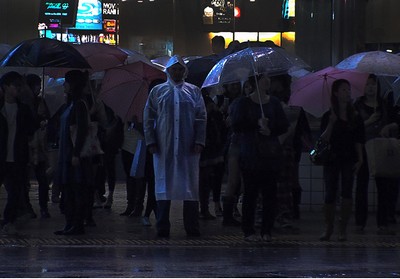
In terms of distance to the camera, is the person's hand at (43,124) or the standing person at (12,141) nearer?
the standing person at (12,141)

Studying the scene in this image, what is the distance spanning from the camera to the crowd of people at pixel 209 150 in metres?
11.5

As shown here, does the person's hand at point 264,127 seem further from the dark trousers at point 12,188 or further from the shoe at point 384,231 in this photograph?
the dark trousers at point 12,188

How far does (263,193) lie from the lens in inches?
453

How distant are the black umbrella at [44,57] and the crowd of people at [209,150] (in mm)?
450

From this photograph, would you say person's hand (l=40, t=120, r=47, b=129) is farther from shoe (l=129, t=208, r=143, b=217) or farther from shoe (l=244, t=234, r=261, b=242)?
shoe (l=244, t=234, r=261, b=242)

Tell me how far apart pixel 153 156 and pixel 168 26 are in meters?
8.99

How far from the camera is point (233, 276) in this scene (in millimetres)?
9281

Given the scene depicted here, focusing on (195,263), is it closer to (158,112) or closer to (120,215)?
(158,112)

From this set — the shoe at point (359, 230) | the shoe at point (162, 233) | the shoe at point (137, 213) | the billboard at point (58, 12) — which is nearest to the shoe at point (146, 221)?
the shoe at point (137, 213)

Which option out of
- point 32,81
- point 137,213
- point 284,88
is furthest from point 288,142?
point 32,81

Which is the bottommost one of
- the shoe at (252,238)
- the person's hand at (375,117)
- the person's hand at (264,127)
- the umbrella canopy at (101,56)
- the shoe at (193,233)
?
the shoe at (193,233)

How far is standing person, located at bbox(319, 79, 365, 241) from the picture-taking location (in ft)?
38.5

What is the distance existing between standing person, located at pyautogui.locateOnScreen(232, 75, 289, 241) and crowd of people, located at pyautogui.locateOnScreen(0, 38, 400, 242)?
0.01m

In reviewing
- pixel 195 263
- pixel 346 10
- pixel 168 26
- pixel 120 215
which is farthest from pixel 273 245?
pixel 168 26
